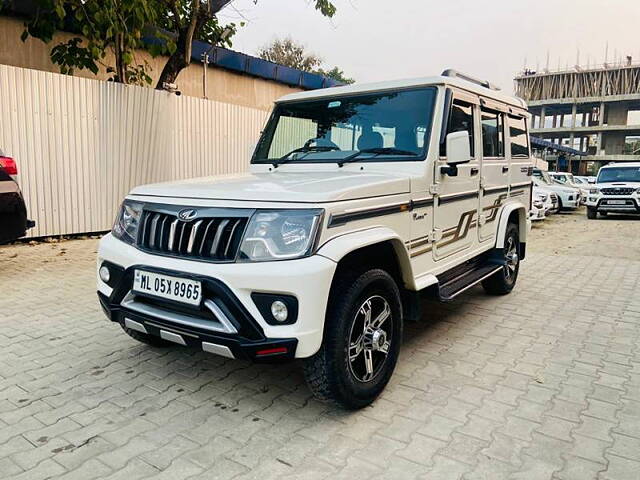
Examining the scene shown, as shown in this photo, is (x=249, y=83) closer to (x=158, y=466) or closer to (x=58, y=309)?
(x=58, y=309)

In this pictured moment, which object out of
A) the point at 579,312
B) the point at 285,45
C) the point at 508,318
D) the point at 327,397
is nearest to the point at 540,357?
the point at 508,318

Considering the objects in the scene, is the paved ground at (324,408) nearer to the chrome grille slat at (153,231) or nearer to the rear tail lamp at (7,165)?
the chrome grille slat at (153,231)

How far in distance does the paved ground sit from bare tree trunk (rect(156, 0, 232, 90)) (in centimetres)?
609

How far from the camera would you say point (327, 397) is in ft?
8.91

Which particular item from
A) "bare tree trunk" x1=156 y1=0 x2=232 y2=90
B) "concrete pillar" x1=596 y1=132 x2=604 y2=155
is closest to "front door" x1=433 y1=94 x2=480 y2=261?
"bare tree trunk" x1=156 y1=0 x2=232 y2=90

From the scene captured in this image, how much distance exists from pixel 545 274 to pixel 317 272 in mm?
5534

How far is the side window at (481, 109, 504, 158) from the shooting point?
15.0 feet

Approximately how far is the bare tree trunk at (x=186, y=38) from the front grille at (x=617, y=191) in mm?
12447

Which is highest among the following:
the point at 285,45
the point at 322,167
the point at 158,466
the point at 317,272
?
the point at 285,45

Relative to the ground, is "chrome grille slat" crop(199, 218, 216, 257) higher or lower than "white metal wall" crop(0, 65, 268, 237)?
lower

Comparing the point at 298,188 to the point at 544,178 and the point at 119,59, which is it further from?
the point at 544,178

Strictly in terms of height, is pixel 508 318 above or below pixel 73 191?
below

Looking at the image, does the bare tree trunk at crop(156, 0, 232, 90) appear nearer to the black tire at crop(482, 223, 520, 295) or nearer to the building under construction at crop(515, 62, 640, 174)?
the black tire at crop(482, 223, 520, 295)

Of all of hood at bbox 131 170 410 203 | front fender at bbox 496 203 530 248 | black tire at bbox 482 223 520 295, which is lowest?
black tire at bbox 482 223 520 295
